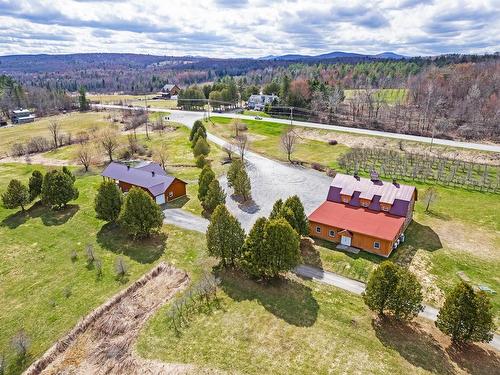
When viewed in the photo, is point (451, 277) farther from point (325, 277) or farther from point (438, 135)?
point (438, 135)

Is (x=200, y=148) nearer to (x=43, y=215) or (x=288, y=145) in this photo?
(x=288, y=145)

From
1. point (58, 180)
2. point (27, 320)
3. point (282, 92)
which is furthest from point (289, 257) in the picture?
point (282, 92)

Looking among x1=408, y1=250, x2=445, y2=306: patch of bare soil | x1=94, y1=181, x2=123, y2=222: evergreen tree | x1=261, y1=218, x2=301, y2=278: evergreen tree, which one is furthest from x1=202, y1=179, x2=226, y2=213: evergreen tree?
x1=408, y1=250, x2=445, y2=306: patch of bare soil

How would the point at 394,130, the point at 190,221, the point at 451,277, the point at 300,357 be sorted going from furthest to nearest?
1. the point at 394,130
2. the point at 190,221
3. the point at 451,277
4. the point at 300,357

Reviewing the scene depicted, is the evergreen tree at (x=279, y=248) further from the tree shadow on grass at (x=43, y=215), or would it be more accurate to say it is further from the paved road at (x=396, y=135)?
the paved road at (x=396, y=135)

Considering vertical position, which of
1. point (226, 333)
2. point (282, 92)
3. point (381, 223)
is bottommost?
point (226, 333)

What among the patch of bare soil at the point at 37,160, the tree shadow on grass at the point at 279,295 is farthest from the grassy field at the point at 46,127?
the tree shadow on grass at the point at 279,295
